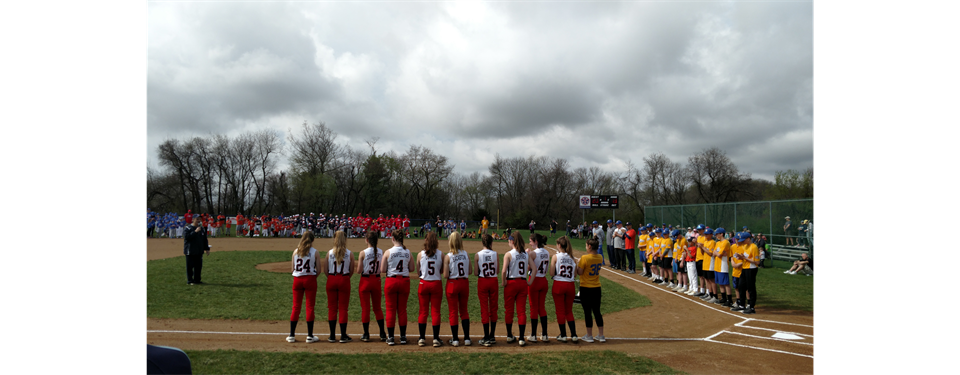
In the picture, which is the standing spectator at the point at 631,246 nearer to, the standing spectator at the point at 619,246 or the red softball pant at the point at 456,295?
the standing spectator at the point at 619,246

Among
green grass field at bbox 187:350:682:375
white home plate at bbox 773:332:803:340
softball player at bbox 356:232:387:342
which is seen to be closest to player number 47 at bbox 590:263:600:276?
green grass field at bbox 187:350:682:375

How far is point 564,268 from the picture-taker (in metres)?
8.45

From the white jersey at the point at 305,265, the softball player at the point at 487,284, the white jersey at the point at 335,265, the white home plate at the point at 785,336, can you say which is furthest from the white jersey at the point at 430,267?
the white home plate at the point at 785,336

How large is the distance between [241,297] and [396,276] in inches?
279

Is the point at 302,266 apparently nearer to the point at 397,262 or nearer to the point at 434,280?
the point at 397,262

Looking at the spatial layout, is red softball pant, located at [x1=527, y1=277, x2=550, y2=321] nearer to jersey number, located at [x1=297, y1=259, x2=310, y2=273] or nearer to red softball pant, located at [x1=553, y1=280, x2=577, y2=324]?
red softball pant, located at [x1=553, y1=280, x2=577, y2=324]

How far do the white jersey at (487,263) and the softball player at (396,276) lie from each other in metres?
1.31

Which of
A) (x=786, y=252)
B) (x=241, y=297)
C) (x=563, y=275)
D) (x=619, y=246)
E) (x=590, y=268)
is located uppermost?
(x=590, y=268)

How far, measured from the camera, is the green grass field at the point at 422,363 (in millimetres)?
6887

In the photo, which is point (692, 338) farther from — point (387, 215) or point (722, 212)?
point (387, 215)

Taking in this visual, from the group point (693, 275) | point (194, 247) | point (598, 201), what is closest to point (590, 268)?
point (693, 275)

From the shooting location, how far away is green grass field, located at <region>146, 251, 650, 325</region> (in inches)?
427
